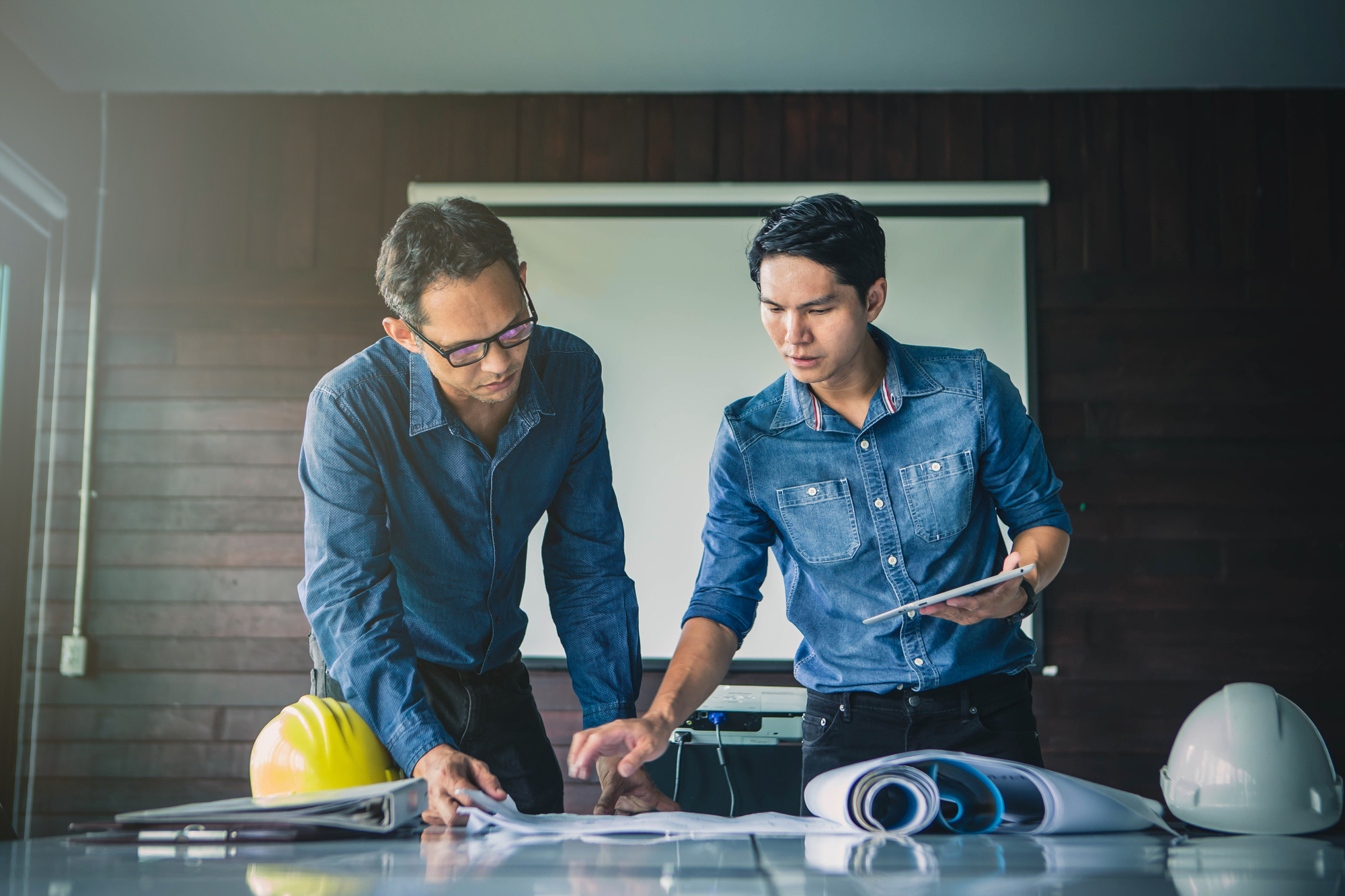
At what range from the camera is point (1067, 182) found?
3246 mm

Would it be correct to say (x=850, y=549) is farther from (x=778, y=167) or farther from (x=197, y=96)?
(x=197, y=96)

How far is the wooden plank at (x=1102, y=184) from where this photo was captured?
10.5 feet

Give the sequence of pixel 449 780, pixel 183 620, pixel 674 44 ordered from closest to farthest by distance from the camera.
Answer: pixel 449 780
pixel 674 44
pixel 183 620

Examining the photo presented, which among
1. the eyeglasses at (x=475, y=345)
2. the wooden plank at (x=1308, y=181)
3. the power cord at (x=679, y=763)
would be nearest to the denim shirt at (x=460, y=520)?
the eyeglasses at (x=475, y=345)

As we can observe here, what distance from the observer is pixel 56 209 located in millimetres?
3242

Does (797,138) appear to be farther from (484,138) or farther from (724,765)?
(724,765)

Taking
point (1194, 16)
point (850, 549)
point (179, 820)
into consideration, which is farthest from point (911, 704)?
point (1194, 16)

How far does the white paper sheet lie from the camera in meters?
0.83

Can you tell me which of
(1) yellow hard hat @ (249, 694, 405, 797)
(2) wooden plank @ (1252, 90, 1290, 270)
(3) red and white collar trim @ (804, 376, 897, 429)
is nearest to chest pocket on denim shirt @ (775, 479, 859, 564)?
(3) red and white collar trim @ (804, 376, 897, 429)

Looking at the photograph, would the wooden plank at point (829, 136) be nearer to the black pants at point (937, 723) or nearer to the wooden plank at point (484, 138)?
the wooden plank at point (484, 138)

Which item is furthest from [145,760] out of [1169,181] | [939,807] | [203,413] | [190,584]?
[1169,181]

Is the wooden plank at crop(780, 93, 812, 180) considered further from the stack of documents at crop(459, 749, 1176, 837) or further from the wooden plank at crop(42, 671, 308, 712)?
the stack of documents at crop(459, 749, 1176, 837)

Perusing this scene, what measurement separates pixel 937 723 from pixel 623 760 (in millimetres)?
547

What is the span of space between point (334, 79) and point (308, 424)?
2.34 meters
